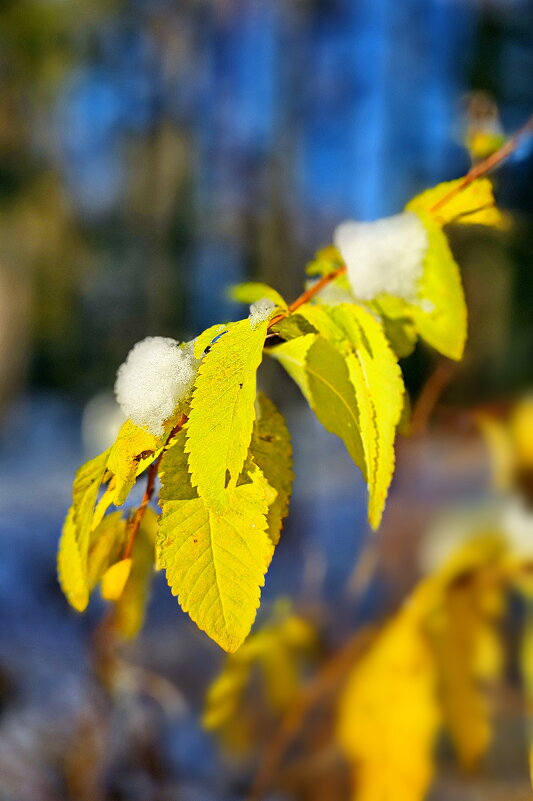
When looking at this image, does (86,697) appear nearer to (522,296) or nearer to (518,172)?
(518,172)

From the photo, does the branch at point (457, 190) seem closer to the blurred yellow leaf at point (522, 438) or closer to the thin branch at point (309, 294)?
the thin branch at point (309, 294)

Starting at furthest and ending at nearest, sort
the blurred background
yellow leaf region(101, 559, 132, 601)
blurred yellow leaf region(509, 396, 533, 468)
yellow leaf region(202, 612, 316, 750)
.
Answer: the blurred background → blurred yellow leaf region(509, 396, 533, 468) → yellow leaf region(202, 612, 316, 750) → yellow leaf region(101, 559, 132, 601)

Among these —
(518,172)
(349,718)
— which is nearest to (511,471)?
(349,718)

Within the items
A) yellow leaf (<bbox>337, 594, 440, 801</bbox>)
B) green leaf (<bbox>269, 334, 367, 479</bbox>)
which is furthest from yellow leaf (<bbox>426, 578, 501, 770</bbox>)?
green leaf (<bbox>269, 334, 367, 479</bbox>)

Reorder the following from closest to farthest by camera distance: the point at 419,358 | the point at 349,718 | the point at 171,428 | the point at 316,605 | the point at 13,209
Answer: the point at 171,428, the point at 349,718, the point at 316,605, the point at 419,358, the point at 13,209

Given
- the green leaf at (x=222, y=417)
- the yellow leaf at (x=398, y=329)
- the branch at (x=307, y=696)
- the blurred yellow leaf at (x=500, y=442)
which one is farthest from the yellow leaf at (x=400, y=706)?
the green leaf at (x=222, y=417)

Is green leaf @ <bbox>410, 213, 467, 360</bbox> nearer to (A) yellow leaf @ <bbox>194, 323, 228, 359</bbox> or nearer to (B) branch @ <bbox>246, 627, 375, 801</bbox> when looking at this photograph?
(A) yellow leaf @ <bbox>194, 323, 228, 359</bbox>
